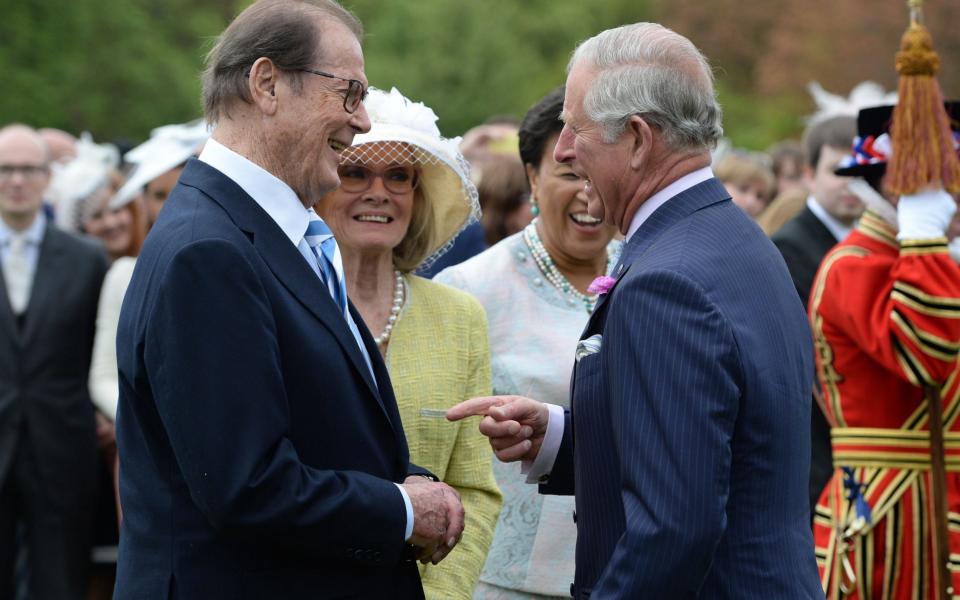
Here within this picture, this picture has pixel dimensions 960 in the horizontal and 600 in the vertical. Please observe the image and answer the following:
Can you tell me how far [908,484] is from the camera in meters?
5.00

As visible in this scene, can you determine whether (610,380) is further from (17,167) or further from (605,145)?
(17,167)

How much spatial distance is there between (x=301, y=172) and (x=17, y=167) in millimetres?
5163

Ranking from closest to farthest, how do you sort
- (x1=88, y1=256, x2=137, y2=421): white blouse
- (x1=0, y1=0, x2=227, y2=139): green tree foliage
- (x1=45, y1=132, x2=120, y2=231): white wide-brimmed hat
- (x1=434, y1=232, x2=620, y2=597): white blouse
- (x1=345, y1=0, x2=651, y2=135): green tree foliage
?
(x1=434, y1=232, x2=620, y2=597): white blouse < (x1=88, y1=256, x2=137, y2=421): white blouse < (x1=45, y1=132, x2=120, y2=231): white wide-brimmed hat < (x1=0, y1=0, x2=227, y2=139): green tree foliage < (x1=345, y1=0, x2=651, y2=135): green tree foliage

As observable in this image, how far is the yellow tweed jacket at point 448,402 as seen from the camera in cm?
398

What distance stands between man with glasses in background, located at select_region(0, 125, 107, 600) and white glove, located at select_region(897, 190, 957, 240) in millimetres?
4222

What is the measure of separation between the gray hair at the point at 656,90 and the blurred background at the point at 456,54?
24128mm

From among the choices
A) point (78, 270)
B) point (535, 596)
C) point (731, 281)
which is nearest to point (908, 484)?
point (535, 596)

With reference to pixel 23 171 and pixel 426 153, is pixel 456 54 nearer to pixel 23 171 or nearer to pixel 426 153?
pixel 23 171

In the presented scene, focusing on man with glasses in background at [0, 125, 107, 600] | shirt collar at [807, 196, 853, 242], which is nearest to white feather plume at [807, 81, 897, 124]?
shirt collar at [807, 196, 853, 242]

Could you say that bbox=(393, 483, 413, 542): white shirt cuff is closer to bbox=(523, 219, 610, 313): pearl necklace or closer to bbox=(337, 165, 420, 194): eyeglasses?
bbox=(337, 165, 420, 194): eyeglasses

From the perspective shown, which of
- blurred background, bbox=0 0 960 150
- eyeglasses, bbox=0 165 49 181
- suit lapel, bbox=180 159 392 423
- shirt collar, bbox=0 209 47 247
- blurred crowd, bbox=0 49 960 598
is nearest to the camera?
suit lapel, bbox=180 159 392 423

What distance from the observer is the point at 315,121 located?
3160 mm

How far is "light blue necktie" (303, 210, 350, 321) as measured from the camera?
3.32 m

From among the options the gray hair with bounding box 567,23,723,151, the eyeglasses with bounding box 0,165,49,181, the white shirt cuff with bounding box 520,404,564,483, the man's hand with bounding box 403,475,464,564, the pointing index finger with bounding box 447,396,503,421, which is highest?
the eyeglasses with bounding box 0,165,49,181
